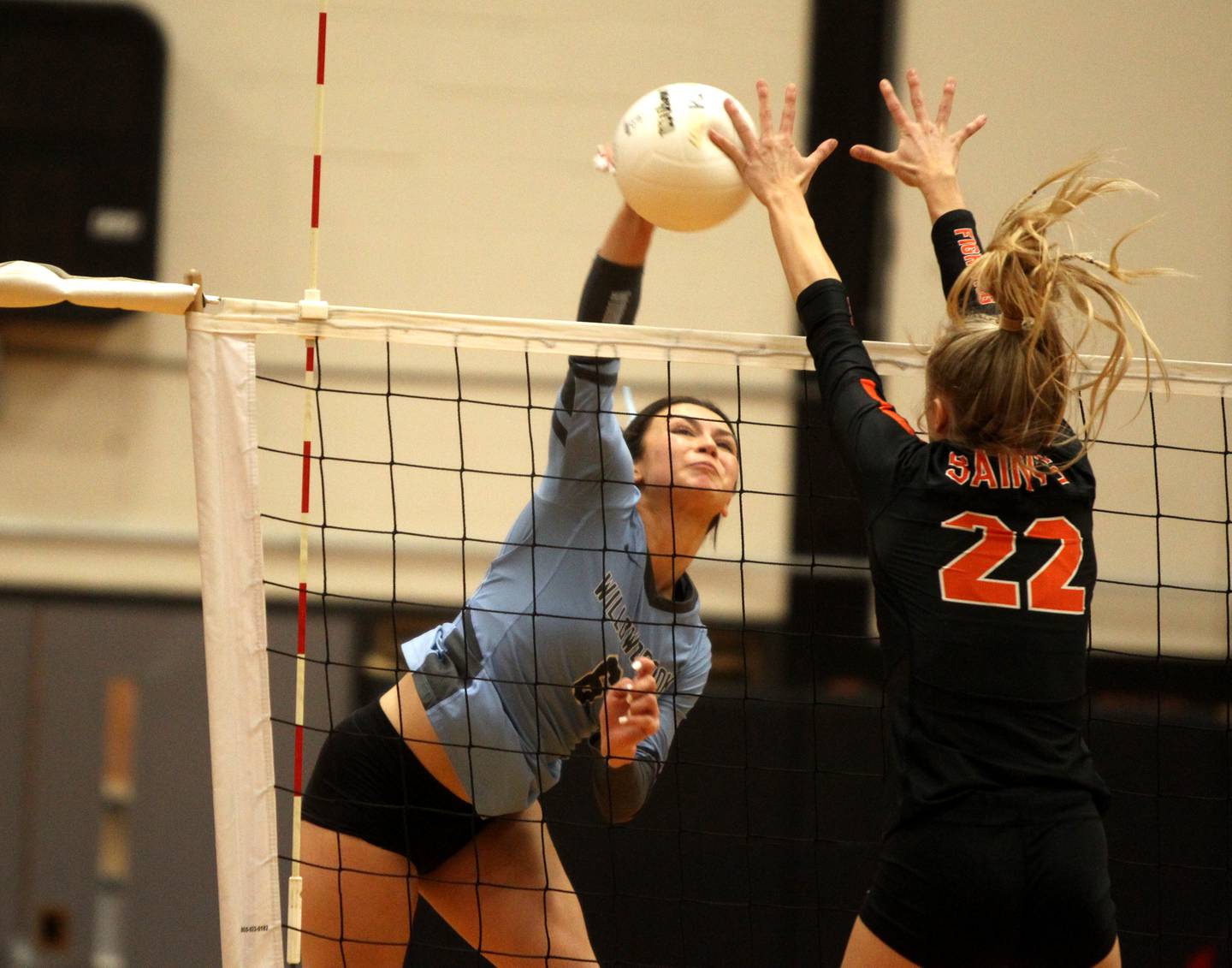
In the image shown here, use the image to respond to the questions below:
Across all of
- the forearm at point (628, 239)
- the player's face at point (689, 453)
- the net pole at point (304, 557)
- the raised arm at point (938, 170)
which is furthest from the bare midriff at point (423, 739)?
the raised arm at point (938, 170)

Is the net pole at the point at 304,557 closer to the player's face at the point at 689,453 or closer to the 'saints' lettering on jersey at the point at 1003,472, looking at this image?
the player's face at the point at 689,453

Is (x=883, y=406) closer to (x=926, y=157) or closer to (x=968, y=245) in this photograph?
(x=968, y=245)

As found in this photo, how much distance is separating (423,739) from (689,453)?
2.41ft

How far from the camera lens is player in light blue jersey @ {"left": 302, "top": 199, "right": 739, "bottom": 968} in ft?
7.83

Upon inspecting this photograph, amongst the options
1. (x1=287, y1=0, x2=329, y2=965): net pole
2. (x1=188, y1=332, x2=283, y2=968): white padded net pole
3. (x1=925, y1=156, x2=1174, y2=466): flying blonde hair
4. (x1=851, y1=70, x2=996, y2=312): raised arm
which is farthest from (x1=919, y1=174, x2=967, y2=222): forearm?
(x1=188, y1=332, x2=283, y2=968): white padded net pole

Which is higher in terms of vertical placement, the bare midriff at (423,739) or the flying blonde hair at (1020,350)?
the flying blonde hair at (1020,350)

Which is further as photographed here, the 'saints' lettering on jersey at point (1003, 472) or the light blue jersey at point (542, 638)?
the light blue jersey at point (542, 638)

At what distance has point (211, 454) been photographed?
212 cm

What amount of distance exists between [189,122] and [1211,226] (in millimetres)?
3305

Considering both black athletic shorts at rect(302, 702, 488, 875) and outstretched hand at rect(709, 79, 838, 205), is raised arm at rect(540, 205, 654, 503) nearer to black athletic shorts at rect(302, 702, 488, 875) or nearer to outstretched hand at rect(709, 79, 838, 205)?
outstretched hand at rect(709, 79, 838, 205)

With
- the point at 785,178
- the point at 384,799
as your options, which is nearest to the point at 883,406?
the point at 785,178

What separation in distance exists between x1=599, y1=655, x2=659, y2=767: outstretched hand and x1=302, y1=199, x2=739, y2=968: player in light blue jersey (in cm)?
2

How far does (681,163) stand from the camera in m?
2.04

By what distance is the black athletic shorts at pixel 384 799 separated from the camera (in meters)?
2.43
